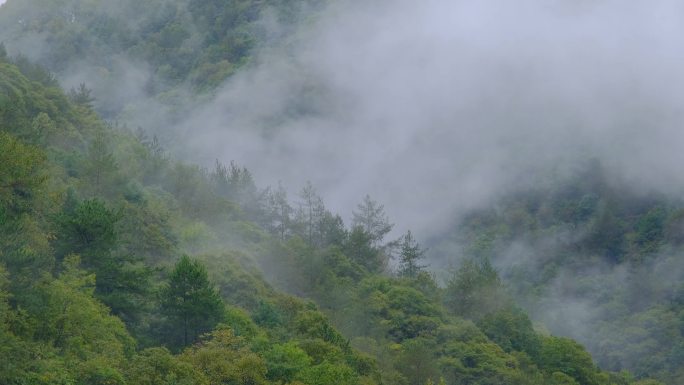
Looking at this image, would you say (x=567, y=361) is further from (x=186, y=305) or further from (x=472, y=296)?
(x=186, y=305)

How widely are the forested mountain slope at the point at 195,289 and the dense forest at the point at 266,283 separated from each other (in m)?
0.12

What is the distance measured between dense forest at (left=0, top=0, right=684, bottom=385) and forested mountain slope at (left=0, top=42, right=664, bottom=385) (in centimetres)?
12

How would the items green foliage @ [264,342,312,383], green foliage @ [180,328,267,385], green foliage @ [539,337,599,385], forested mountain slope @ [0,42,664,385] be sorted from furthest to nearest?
green foliage @ [539,337,599,385] < green foliage @ [264,342,312,383] < green foliage @ [180,328,267,385] < forested mountain slope @ [0,42,664,385]

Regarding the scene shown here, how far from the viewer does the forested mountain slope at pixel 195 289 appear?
37562 millimetres

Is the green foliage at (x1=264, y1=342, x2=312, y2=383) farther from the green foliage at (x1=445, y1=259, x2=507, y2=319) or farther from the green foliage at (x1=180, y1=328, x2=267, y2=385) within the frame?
the green foliage at (x1=445, y1=259, x2=507, y2=319)

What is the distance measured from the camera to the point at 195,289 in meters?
47.1

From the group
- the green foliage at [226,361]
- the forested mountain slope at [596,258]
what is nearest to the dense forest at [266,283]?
the green foliage at [226,361]

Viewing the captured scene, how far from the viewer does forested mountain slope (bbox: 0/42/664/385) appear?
3756cm

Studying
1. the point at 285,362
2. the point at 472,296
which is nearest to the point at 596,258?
the point at 472,296

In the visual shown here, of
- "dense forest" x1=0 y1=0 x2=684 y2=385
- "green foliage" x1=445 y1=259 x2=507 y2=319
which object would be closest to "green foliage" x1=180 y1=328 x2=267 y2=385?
"dense forest" x1=0 y1=0 x2=684 y2=385

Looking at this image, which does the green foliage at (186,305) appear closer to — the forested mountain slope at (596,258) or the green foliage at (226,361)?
the green foliage at (226,361)

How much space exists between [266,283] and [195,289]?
2367 centimetres

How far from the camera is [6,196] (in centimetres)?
4381

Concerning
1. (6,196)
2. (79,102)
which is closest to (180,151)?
(79,102)
